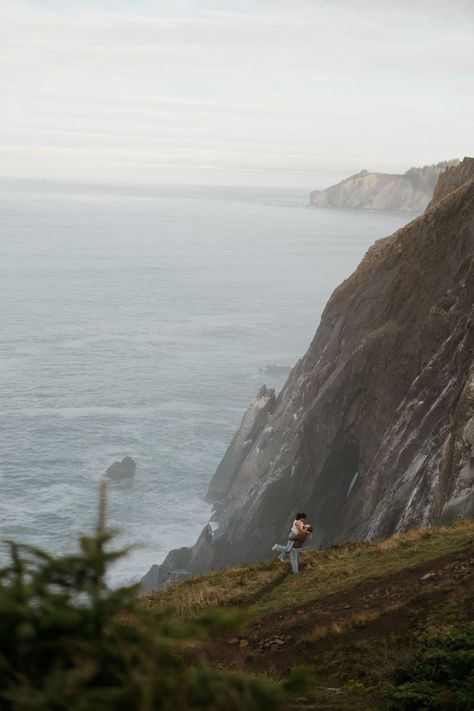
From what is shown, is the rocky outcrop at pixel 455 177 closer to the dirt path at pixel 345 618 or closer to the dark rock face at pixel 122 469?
the dark rock face at pixel 122 469

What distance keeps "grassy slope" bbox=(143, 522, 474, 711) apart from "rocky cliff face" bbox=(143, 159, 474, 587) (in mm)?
5393

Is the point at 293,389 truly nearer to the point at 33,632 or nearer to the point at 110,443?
the point at 110,443

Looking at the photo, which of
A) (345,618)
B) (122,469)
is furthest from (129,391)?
(345,618)

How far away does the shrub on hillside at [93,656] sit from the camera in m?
5.86

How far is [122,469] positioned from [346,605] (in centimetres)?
5413

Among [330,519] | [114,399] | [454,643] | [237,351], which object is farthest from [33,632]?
[237,351]

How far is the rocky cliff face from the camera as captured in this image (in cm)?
3222

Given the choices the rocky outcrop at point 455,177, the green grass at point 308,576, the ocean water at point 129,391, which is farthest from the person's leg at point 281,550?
the rocky outcrop at point 455,177

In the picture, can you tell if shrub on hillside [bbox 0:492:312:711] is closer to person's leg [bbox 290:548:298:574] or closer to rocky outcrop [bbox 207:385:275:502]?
person's leg [bbox 290:548:298:574]

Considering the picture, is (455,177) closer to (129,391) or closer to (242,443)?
(242,443)

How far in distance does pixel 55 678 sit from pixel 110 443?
75122 mm

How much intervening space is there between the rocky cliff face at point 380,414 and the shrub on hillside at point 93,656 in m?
21.5

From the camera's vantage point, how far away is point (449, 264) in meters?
42.4

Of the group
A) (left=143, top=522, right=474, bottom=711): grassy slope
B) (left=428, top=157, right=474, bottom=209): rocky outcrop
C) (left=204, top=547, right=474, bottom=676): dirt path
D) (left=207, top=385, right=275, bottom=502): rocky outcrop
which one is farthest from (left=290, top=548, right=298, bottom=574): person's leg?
(left=207, top=385, right=275, bottom=502): rocky outcrop
